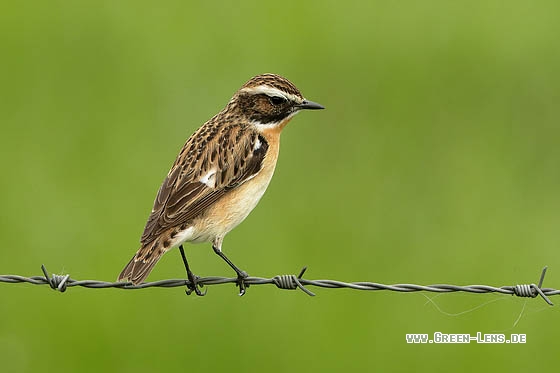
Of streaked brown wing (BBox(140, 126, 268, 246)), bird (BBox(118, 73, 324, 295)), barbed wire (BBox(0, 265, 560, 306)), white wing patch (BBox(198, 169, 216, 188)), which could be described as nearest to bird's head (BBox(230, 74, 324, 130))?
bird (BBox(118, 73, 324, 295))

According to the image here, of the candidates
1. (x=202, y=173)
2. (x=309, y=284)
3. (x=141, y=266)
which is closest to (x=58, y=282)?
(x=141, y=266)

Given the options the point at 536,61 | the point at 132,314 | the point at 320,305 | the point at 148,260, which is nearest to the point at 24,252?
the point at 132,314

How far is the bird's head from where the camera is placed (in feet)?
34.8

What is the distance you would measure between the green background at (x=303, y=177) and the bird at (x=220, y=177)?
3.25 meters

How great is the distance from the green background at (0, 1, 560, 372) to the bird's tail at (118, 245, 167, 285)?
3.50 m

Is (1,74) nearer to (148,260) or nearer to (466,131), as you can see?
(466,131)

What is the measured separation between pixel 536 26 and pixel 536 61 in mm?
1248

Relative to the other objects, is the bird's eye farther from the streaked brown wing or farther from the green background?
the green background

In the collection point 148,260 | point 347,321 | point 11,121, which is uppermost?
point 11,121

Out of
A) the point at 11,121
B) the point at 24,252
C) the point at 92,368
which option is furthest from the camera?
the point at 11,121

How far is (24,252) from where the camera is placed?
14.9 m

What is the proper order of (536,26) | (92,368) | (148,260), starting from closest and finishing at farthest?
(148,260) < (92,368) < (536,26)

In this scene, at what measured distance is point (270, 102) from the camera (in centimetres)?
1067

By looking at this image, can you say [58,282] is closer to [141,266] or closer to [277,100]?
[141,266]
